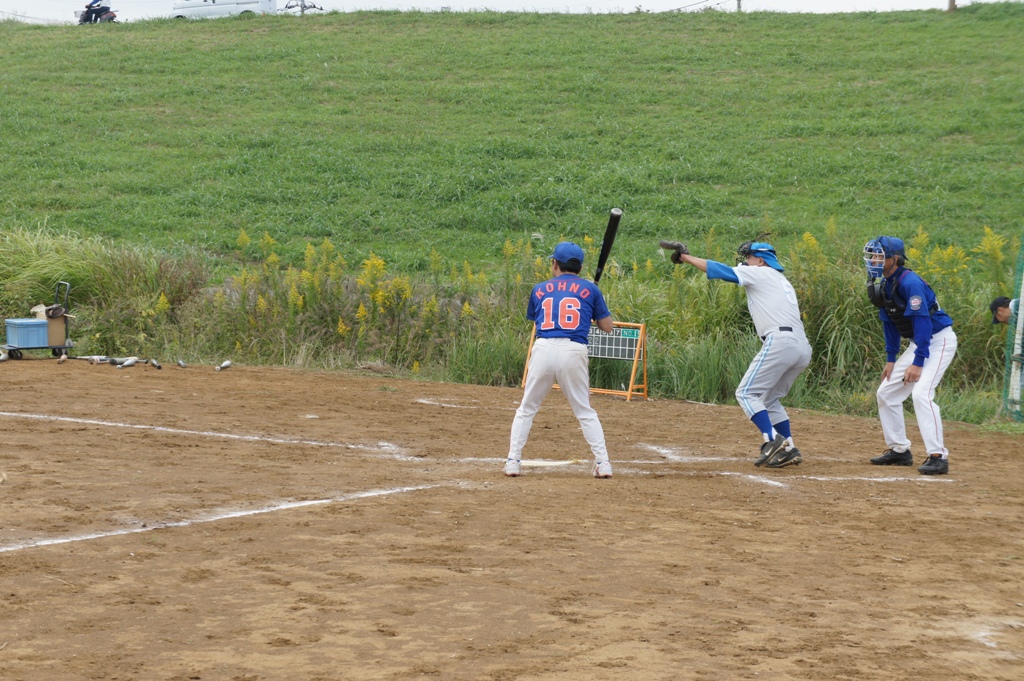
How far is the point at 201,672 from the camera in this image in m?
4.76

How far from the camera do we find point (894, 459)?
10.0 metres

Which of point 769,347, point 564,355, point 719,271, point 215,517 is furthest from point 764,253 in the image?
point 215,517

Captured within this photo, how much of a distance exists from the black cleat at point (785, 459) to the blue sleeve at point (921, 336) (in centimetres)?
124

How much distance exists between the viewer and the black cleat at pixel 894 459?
10008 mm

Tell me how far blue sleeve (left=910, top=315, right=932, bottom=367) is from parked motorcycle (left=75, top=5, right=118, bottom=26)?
46925mm

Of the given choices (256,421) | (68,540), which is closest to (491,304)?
(256,421)

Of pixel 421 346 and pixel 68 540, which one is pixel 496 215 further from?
pixel 68 540

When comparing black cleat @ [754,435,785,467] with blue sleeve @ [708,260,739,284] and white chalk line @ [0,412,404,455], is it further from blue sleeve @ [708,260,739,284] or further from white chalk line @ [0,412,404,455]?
white chalk line @ [0,412,404,455]

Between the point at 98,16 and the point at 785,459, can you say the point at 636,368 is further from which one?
the point at 98,16

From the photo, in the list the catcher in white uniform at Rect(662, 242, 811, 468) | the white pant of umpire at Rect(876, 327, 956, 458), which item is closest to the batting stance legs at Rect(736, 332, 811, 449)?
the catcher in white uniform at Rect(662, 242, 811, 468)

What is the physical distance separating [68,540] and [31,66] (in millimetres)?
35937

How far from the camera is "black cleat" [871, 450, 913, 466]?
1001cm

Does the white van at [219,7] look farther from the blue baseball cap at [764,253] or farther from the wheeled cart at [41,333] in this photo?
the blue baseball cap at [764,253]

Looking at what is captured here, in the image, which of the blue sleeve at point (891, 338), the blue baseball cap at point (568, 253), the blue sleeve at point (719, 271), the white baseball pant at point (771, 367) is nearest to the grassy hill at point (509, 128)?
the blue sleeve at point (891, 338)
